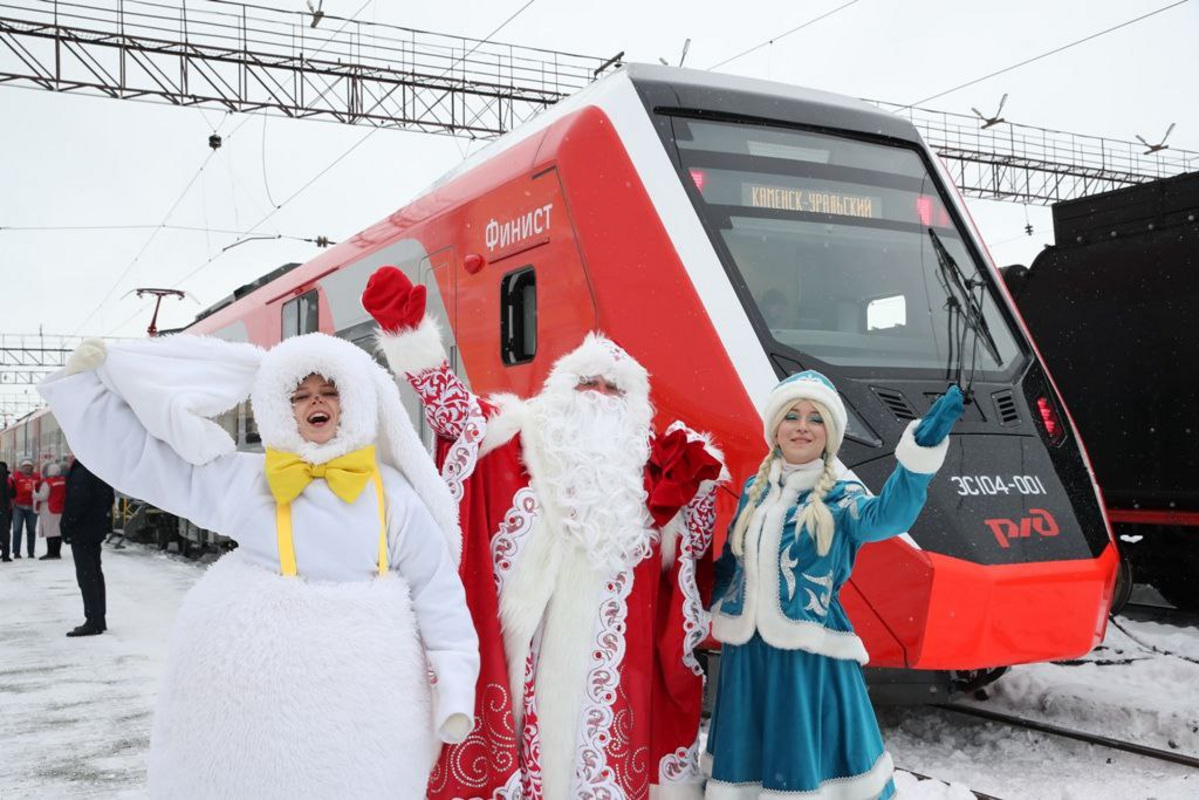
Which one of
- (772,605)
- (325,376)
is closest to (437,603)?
(325,376)

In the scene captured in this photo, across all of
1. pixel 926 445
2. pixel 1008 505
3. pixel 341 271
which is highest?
pixel 341 271

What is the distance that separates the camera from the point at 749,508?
320 cm

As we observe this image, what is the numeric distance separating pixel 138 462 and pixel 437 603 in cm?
73

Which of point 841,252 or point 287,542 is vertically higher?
point 841,252

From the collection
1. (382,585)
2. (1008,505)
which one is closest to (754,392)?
(1008,505)

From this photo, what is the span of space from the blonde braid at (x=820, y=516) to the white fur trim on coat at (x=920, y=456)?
27 centimetres

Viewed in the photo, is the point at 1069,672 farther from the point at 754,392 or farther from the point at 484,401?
the point at 484,401

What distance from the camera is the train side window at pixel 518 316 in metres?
5.55

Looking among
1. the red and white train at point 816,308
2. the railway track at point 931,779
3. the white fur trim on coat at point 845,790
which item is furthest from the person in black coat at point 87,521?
the white fur trim on coat at point 845,790

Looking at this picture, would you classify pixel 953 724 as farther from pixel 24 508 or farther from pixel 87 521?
pixel 24 508

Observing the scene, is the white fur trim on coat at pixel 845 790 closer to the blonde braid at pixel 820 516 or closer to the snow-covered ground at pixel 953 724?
the blonde braid at pixel 820 516

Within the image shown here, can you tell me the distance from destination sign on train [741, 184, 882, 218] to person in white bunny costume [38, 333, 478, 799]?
3.00 meters

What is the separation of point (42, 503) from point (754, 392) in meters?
16.5

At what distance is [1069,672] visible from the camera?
641 cm
